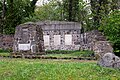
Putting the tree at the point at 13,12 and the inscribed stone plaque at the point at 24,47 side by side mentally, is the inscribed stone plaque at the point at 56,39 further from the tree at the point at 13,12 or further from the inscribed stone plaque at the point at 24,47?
the inscribed stone plaque at the point at 24,47

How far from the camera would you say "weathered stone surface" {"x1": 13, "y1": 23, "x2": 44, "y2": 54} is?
1788 cm

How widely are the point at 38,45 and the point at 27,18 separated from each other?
1408cm

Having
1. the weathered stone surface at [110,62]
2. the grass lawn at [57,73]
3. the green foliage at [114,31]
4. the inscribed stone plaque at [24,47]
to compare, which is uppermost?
the green foliage at [114,31]

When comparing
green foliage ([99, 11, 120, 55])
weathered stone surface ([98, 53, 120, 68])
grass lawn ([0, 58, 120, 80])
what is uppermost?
green foliage ([99, 11, 120, 55])

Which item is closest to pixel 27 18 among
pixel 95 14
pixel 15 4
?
pixel 15 4

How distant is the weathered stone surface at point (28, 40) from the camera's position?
58.6ft

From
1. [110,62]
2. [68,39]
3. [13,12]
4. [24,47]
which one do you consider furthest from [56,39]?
[110,62]

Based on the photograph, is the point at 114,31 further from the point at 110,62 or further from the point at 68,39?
the point at 68,39

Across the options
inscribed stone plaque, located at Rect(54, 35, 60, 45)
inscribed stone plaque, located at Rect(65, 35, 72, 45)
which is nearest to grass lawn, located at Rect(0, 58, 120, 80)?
inscribed stone plaque, located at Rect(65, 35, 72, 45)

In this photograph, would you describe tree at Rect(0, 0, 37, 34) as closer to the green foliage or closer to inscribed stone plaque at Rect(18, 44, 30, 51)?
inscribed stone plaque at Rect(18, 44, 30, 51)

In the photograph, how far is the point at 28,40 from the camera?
59.2ft

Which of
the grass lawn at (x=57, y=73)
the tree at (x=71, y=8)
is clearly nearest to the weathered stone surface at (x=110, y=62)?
the grass lawn at (x=57, y=73)

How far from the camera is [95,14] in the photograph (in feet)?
94.4

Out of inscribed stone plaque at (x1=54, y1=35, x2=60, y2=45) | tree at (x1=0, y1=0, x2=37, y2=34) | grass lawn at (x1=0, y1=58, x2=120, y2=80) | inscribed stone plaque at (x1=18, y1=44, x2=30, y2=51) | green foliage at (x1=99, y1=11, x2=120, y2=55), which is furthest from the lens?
tree at (x1=0, y1=0, x2=37, y2=34)
